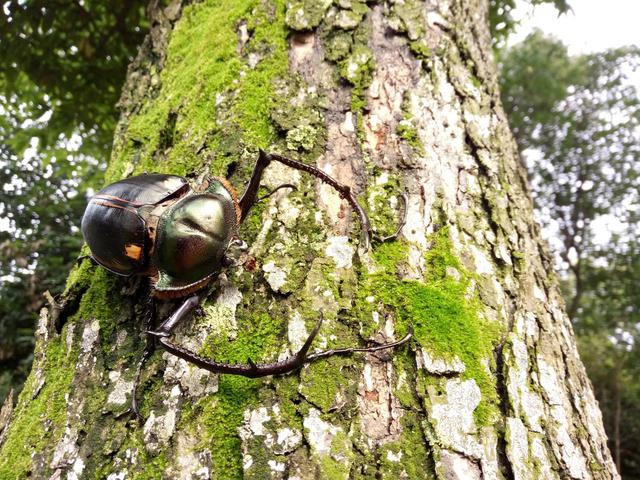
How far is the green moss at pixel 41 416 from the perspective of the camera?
135 cm

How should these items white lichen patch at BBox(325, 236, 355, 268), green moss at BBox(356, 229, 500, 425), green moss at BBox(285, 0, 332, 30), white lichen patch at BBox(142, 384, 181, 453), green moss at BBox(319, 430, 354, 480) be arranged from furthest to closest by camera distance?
1. green moss at BBox(285, 0, 332, 30)
2. white lichen patch at BBox(325, 236, 355, 268)
3. green moss at BBox(356, 229, 500, 425)
4. white lichen patch at BBox(142, 384, 181, 453)
5. green moss at BBox(319, 430, 354, 480)

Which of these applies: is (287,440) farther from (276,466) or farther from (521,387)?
(521,387)

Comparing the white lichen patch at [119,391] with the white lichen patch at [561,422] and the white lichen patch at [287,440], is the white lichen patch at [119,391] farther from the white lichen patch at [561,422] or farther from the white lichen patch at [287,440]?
the white lichen patch at [561,422]

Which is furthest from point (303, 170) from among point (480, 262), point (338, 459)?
point (338, 459)

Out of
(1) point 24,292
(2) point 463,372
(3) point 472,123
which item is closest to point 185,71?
(3) point 472,123

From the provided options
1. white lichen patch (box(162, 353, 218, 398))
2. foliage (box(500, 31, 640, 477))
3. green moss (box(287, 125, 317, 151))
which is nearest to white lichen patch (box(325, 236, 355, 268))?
green moss (box(287, 125, 317, 151))

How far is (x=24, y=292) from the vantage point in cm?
878

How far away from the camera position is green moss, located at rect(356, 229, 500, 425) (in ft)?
4.28

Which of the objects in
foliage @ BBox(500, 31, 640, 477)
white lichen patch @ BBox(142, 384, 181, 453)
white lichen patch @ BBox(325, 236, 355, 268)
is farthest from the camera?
foliage @ BBox(500, 31, 640, 477)

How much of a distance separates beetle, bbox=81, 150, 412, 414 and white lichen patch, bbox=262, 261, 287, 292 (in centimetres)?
13

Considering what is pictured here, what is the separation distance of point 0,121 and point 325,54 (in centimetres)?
480

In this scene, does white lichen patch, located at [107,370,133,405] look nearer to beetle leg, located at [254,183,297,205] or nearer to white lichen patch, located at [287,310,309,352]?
white lichen patch, located at [287,310,309,352]

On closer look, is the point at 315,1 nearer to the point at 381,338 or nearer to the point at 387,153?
the point at 387,153

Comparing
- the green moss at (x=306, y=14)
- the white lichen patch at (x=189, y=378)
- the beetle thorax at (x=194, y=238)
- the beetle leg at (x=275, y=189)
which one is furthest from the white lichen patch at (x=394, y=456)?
the green moss at (x=306, y=14)
